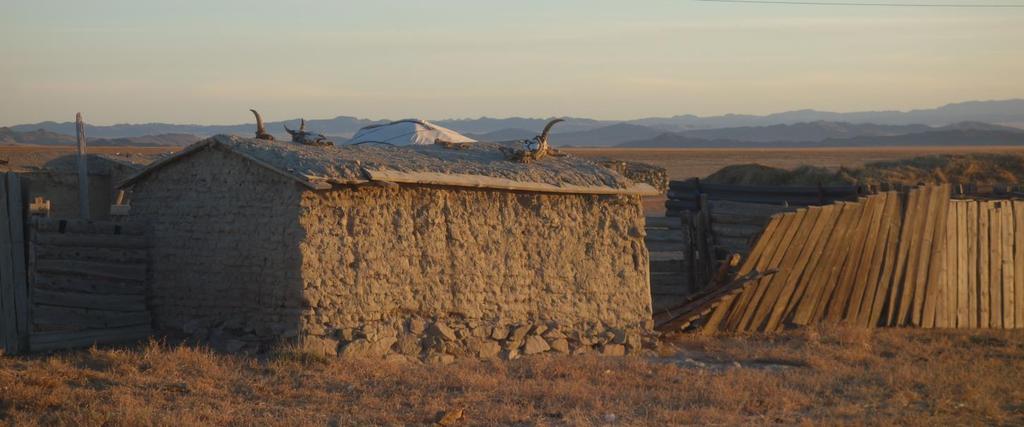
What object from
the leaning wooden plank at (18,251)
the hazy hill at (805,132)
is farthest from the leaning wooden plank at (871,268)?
the hazy hill at (805,132)

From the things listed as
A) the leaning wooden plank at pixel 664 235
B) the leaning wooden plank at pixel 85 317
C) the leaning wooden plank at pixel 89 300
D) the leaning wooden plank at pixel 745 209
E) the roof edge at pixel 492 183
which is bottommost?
the leaning wooden plank at pixel 85 317

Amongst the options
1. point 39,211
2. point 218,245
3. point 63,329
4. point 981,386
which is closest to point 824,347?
point 981,386

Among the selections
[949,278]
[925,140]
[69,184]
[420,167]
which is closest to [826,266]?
[949,278]

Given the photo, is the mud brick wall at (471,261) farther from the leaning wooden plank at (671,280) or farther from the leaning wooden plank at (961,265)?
the leaning wooden plank at (961,265)

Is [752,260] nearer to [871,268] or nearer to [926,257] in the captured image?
[871,268]

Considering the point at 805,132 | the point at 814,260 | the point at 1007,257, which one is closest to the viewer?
the point at 814,260

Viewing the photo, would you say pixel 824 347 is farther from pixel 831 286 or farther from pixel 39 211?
pixel 39 211

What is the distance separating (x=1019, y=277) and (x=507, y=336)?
6.50m

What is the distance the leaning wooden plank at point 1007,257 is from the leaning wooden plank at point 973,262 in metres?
0.33

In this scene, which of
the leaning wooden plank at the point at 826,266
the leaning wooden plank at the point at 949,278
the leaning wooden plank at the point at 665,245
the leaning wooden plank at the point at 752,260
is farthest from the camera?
the leaning wooden plank at the point at 665,245

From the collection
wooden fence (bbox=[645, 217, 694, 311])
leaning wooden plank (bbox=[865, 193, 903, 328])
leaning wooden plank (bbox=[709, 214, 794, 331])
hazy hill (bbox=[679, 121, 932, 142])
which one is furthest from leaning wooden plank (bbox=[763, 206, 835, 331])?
hazy hill (bbox=[679, 121, 932, 142])

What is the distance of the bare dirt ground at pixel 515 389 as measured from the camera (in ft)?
26.2

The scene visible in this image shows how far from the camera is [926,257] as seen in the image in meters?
12.9

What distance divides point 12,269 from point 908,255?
368 inches
